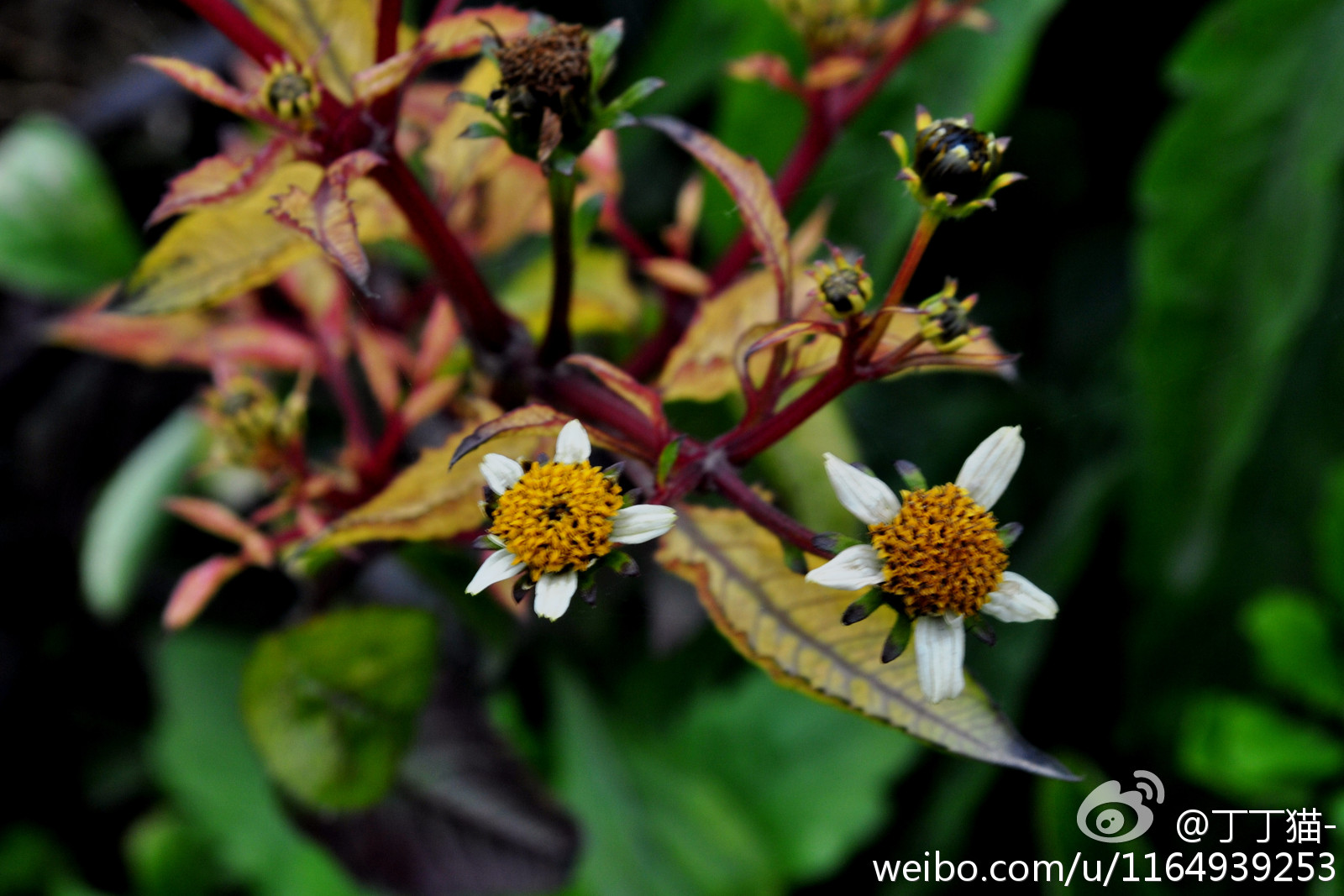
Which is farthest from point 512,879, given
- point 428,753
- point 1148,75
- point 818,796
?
point 1148,75

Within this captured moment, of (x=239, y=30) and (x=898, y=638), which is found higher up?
(x=239, y=30)

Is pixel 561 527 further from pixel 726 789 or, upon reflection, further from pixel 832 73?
pixel 726 789

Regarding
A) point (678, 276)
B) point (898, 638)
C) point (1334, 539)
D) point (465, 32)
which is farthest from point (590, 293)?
point (1334, 539)

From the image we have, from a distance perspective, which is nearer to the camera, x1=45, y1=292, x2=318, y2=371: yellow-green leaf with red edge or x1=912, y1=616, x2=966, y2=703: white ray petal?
x1=912, y1=616, x2=966, y2=703: white ray petal

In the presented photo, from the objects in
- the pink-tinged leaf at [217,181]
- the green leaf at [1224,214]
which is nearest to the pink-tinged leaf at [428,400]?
the pink-tinged leaf at [217,181]

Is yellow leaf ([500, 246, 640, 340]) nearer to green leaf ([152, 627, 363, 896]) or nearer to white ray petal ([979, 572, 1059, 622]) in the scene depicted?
white ray petal ([979, 572, 1059, 622])

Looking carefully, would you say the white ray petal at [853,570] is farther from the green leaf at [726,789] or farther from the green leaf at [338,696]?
the green leaf at [726,789]

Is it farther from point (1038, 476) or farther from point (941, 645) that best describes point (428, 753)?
point (1038, 476)

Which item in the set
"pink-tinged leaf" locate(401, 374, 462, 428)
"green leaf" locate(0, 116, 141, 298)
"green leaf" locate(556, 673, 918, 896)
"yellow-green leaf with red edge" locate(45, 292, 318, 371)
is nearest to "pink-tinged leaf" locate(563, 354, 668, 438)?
"pink-tinged leaf" locate(401, 374, 462, 428)
